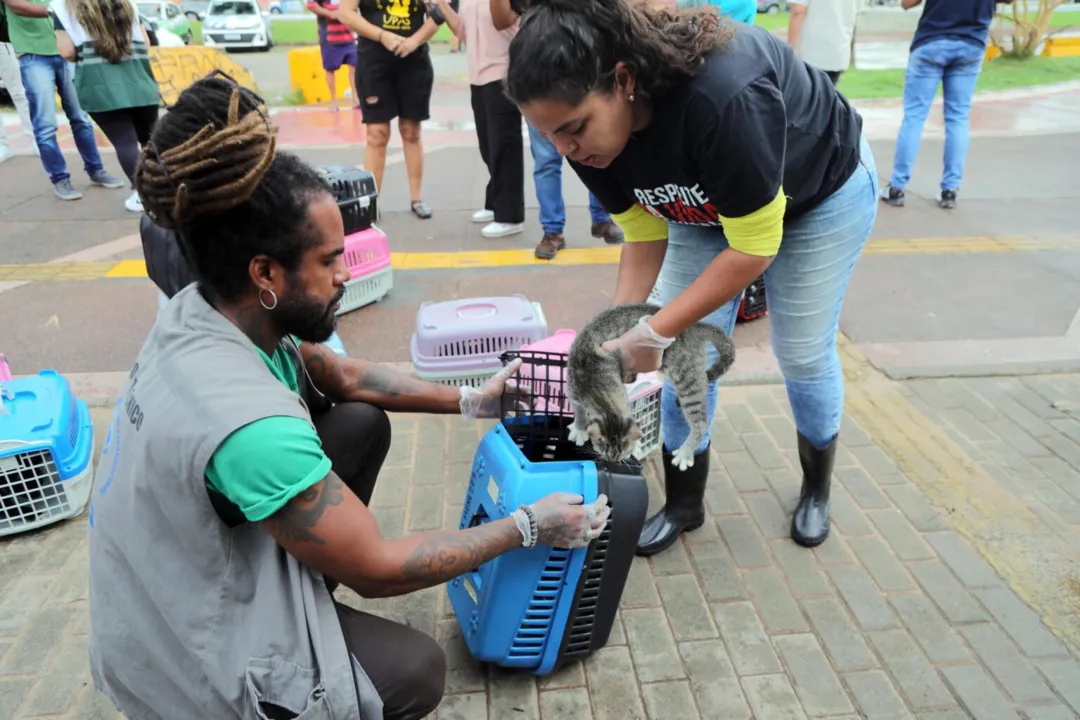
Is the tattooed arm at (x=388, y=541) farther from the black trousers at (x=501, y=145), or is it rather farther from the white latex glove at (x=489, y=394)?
the black trousers at (x=501, y=145)

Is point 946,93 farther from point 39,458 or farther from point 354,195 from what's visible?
point 39,458

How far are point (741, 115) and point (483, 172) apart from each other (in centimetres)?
630

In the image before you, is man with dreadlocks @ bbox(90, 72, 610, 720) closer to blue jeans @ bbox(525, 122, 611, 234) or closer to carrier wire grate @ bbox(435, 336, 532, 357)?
carrier wire grate @ bbox(435, 336, 532, 357)

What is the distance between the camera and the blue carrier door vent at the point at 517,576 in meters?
1.89

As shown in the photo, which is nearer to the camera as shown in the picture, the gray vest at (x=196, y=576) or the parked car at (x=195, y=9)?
the gray vest at (x=196, y=576)

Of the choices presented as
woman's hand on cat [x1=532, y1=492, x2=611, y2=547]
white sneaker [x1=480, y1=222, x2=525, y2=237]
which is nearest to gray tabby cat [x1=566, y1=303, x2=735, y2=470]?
woman's hand on cat [x1=532, y1=492, x2=611, y2=547]

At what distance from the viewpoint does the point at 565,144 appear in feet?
5.89

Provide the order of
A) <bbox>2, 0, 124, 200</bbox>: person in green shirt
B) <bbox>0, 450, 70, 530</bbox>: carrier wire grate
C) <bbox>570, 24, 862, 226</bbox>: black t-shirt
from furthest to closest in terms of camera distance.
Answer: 1. <bbox>2, 0, 124, 200</bbox>: person in green shirt
2. <bbox>0, 450, 70, 530</bbox>: carrier wire grate
3. <bbox>570, 24, 862, 226</bbox>: black t-shirt

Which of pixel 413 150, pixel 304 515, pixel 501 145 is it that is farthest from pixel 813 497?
pixel 413 150

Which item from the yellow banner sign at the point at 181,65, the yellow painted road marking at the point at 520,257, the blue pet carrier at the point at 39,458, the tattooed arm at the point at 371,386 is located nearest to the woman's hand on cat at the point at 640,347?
the tattooed arm at the point at 371,386

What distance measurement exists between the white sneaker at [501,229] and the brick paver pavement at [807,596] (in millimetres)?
2679

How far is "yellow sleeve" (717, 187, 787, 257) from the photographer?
1.84m

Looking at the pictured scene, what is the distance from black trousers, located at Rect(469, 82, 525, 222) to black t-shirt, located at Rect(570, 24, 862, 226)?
331 centimetres

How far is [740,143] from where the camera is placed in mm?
1710
